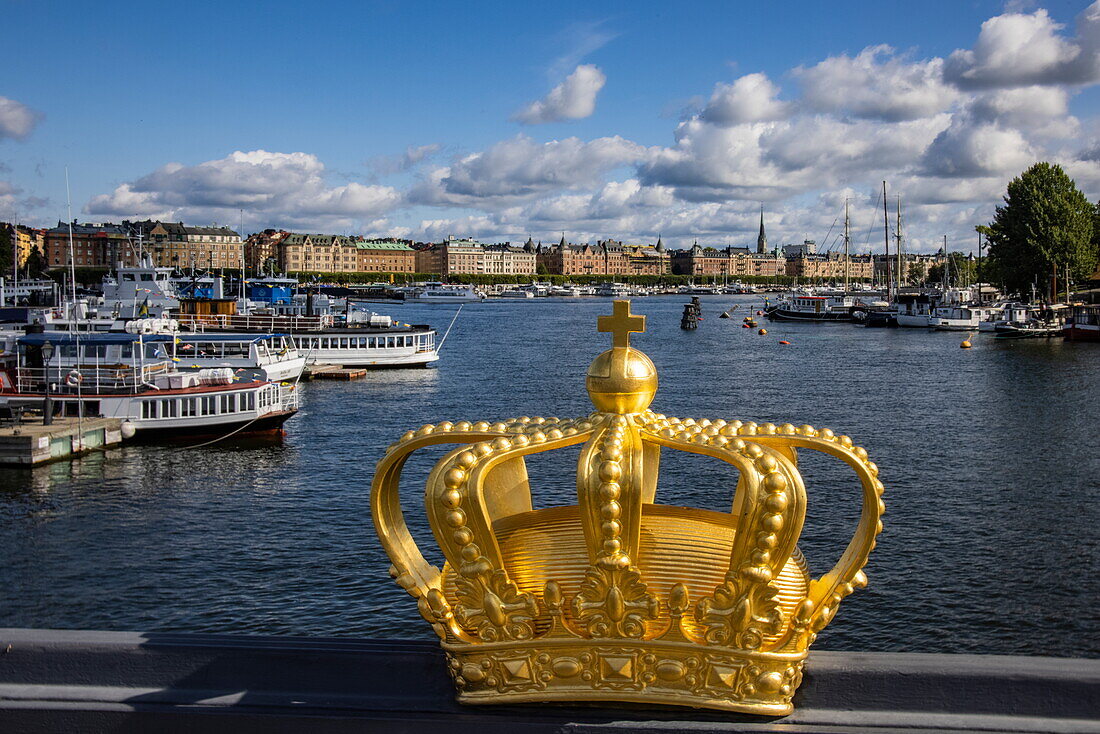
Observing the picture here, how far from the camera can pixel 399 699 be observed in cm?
414

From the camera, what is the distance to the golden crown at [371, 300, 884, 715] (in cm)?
385

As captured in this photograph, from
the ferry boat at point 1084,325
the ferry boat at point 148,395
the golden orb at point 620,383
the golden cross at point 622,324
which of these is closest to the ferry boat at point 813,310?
the ferry boat at point 1084,325

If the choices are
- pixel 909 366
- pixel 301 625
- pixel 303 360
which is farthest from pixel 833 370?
pixel 301 625

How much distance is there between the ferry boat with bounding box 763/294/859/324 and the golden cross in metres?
111

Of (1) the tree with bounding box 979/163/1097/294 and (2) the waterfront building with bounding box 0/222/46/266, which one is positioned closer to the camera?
(1) the tree with bounding box 979/163/1097/294

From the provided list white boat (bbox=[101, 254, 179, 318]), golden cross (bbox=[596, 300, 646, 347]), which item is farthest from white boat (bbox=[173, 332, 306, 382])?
golden cross (bbox=[596, 300, 646, 347])

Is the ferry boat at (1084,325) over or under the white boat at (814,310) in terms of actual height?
under

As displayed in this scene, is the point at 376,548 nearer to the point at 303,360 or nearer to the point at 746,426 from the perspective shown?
the point at 746,426

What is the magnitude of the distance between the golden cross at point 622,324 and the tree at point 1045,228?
94.2 metres

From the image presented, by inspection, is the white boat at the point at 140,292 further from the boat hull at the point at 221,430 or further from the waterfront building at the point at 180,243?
the waterfront building at the point at 180,243

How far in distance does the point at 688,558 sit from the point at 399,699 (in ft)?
4.54

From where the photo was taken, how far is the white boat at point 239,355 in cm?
3994

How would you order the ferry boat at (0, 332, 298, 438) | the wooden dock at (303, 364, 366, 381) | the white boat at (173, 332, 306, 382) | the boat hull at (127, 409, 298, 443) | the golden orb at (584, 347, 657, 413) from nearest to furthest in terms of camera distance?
the golden orb at (584, 347, 657, 413)
the boat hull at (127, 409, 298, 443)
the ferry boat at (0, 332, 298, 438)
the white boat at (173, 332, 306, 382)
the wooden dock at (303, 364, 366, 381)

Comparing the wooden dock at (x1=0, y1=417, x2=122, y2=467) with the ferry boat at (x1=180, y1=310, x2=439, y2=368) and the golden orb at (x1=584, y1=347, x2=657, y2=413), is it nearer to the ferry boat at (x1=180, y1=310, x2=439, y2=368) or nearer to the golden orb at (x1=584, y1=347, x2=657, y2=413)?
the ferry boat at (x1=180, y1=310, x2=439, y2=368)
